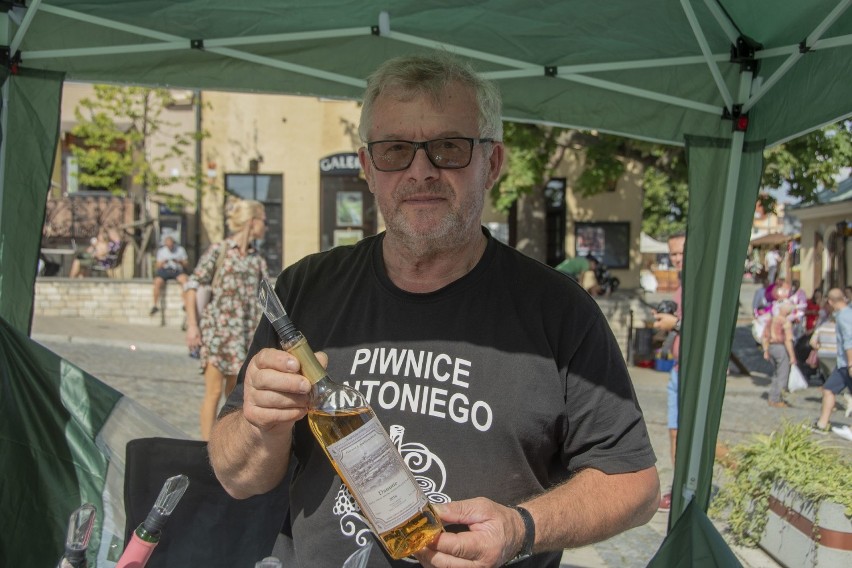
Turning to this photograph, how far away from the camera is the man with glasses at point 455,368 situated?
1.84 meters

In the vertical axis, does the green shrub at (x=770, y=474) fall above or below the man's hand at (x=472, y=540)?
below

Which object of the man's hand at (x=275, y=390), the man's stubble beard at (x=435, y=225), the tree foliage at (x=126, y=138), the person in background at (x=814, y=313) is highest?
the tree foliage at (x=126, y=138)

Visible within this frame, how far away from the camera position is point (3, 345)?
3.17m

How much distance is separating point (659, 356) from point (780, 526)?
8.28 m

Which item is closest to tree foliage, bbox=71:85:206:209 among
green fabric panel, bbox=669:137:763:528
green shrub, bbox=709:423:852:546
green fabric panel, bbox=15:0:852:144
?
green fabric panel, bbox=15:0:852:144

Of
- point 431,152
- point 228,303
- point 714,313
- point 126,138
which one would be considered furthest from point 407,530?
point 126,138

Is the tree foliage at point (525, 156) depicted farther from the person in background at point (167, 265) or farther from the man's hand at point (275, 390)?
the man's hand at point (275, 390)

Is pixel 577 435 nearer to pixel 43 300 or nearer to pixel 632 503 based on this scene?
pixel 632 503

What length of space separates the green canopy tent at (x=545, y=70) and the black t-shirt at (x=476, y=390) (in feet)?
5.69

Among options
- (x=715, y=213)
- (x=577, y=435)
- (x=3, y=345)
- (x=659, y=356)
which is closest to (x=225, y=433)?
(x=577, y=435)

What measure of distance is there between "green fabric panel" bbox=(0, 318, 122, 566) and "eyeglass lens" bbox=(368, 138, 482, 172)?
1.99 m

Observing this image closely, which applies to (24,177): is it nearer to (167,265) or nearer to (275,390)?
(275,390)

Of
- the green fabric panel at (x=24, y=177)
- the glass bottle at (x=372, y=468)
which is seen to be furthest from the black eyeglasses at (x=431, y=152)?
the green fabric panel at (x=24, y=177)

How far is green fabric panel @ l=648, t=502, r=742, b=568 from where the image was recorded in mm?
2794
